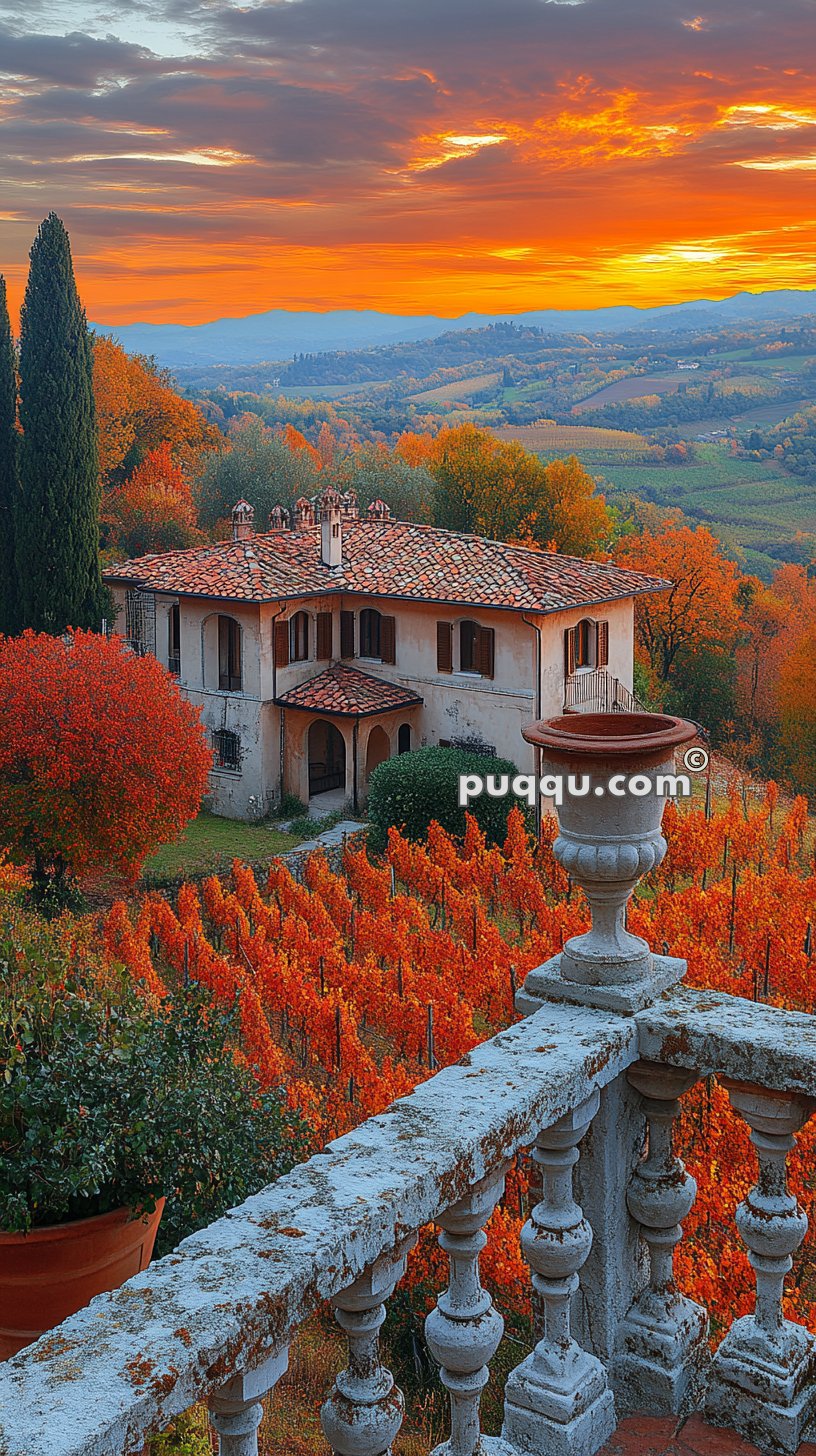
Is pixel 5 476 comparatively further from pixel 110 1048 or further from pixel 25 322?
pixel 110 1048

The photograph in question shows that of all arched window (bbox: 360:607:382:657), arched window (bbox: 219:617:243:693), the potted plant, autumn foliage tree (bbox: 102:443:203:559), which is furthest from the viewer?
autumn foliage tree (bbox: 102:443:203:559)

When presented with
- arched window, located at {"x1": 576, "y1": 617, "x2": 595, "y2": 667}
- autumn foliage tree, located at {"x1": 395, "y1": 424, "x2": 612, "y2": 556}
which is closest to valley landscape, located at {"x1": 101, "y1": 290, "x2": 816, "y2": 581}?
autumn foliage tree, located at {"x1": 395, "y1": 424, "x2": 612, "y2": 556}

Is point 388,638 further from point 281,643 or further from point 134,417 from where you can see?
point 134,417

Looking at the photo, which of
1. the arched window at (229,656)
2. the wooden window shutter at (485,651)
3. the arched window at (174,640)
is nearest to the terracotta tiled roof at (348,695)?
the arched window at (229,656)

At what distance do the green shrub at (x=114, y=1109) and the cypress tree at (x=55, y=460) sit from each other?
21.1 m

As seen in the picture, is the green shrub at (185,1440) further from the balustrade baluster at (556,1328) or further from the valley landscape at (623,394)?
the valley landscape at (623,394)

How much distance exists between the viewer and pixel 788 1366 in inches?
135

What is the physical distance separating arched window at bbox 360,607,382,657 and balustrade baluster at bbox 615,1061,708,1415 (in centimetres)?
2533

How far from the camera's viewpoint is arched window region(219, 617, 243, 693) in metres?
28.0

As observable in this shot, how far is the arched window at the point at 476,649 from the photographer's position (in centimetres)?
2622

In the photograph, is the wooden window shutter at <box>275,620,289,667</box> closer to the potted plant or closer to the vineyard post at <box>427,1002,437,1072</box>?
the vineyard post at <box>427,1002,437,1072</box>

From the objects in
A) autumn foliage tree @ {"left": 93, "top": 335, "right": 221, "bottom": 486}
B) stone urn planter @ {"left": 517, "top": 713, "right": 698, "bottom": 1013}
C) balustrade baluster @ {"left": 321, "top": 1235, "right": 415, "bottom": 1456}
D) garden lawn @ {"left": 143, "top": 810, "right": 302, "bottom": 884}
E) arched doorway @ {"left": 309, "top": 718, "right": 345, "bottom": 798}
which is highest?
autumn foliage tree @ {"left": 93, "top": 335, "right": 221, "bottom": 486}

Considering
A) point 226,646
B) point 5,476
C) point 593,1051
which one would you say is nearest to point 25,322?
point 5,476

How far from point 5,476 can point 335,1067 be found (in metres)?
21.1
